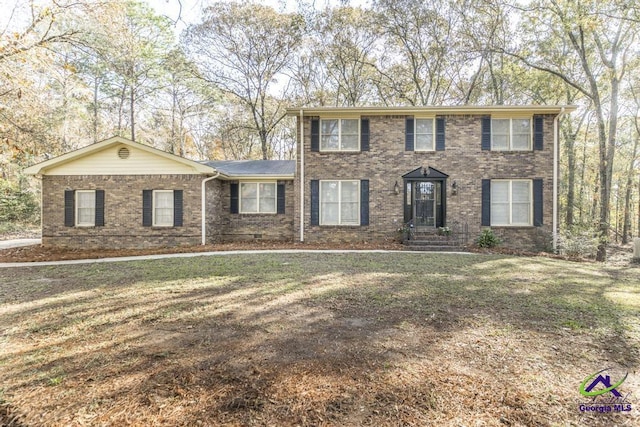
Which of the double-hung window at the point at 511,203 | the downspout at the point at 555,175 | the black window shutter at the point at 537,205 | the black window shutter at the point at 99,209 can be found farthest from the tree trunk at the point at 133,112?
the downspout at the point at 555,175

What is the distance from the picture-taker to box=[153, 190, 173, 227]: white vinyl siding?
1234 centimetres

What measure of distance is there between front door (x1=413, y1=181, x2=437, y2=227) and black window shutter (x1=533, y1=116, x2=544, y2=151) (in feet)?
12.9

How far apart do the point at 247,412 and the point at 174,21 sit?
5.26 m

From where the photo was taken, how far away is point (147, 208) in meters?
12.2

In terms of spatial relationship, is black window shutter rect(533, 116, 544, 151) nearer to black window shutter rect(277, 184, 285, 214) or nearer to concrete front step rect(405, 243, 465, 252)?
concrete front step rect(405, 243, 465, 252)

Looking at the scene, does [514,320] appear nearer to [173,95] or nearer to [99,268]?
[99,268]

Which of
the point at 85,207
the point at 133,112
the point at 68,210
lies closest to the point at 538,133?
the point at 85,207

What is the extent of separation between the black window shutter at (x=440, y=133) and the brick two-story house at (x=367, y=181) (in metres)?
0.04

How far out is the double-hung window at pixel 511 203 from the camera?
1220 cm

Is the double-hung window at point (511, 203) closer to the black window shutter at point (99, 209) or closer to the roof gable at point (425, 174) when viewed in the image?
the roof gable at point (425, 174)

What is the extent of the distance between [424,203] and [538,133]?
484cm

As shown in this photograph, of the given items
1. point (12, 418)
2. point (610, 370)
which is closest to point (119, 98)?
point (12, 418)

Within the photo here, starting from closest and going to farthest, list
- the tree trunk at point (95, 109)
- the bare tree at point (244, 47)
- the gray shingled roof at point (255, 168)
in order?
the gray shingled roof at point (255, 168) → the bare tree at point (244, 47) → the tree trunk at point (95, 109)

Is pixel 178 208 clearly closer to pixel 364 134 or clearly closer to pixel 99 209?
pixel 99 209
